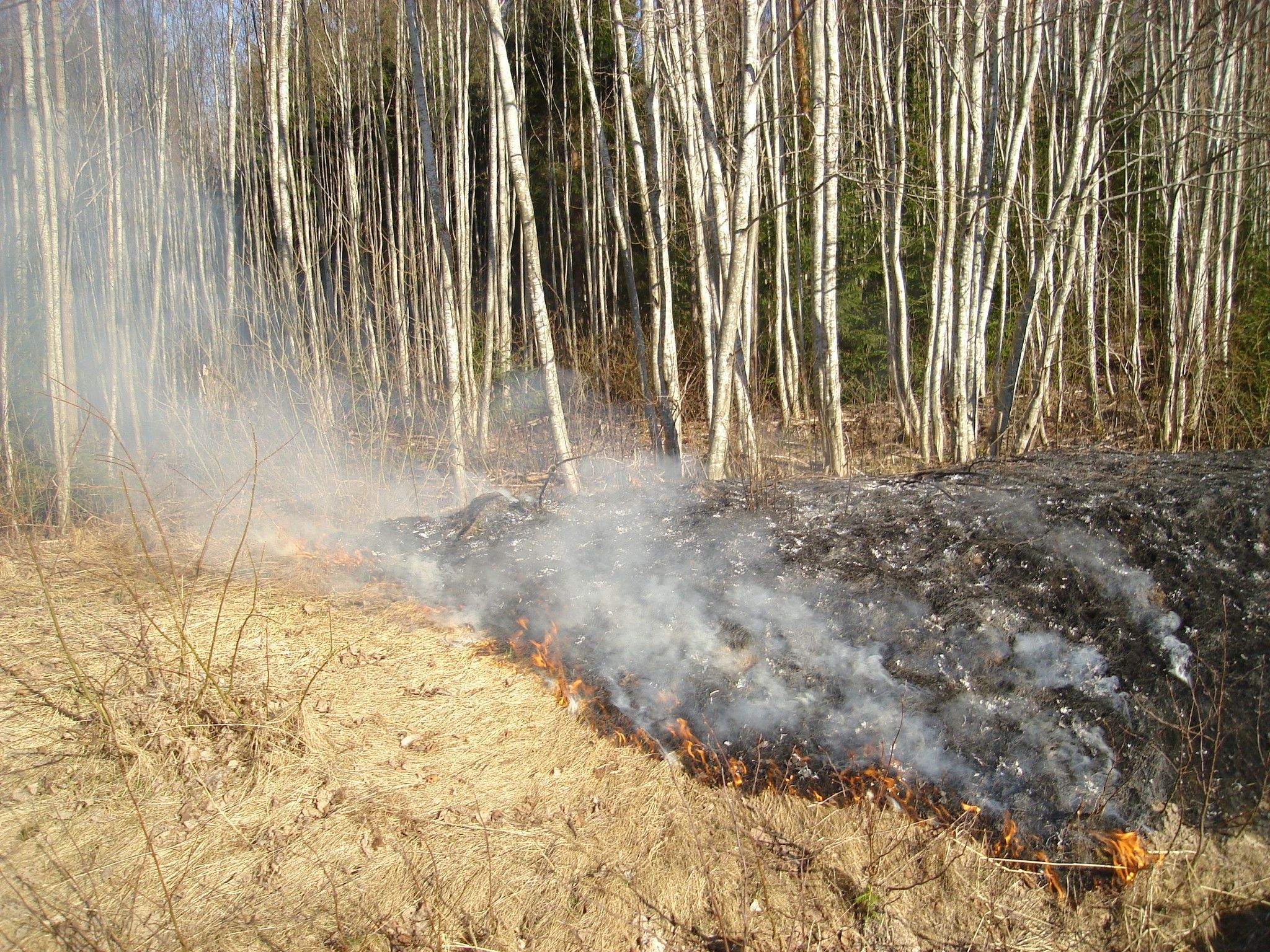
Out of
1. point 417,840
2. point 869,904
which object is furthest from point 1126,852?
point 417,840

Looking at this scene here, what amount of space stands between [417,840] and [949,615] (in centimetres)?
249

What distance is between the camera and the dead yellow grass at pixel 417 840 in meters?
2.55

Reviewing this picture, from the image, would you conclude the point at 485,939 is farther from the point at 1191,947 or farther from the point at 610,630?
the point at 1191,947

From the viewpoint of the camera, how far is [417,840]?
2924 millimetres

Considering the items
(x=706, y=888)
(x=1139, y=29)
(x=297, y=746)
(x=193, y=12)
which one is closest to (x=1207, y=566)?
(x=706, y=888)

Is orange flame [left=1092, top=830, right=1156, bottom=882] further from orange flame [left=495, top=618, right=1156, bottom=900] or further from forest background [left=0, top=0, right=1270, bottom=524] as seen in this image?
forest background [left=0, top=0, right=1270, bottom=524]

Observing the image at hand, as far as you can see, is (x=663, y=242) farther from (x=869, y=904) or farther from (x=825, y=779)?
(x=869, y=904)

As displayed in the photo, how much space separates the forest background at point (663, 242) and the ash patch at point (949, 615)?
0.81 metres

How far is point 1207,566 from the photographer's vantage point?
3.46 m

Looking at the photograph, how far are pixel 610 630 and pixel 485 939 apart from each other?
170 centimetres

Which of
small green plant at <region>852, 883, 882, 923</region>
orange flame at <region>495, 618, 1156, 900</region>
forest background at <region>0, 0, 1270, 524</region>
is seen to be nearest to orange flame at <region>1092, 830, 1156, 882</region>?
orange flame at <region>495, 618, 1156, 900</region>

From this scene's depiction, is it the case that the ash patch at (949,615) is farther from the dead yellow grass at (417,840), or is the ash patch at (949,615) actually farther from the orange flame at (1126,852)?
the dead yellow grass at (417,840)

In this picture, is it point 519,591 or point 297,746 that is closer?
point 297,746

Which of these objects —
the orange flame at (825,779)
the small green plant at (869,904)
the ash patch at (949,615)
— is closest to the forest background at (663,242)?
the ash patch at (949,615)
